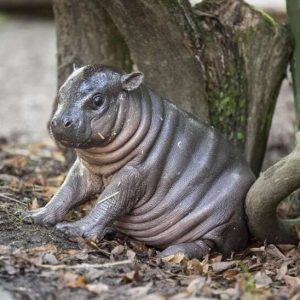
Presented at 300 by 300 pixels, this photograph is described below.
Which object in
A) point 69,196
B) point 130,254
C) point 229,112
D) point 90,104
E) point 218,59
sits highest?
point 218,59

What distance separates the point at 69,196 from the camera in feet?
18.2

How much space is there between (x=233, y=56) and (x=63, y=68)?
154 centimetres

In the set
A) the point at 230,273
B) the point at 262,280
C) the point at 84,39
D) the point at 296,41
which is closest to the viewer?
the point at 262,280

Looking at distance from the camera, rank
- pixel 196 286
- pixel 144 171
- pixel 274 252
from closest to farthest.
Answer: pixel 196 286 → pixel 144 171 → pixel 274 252

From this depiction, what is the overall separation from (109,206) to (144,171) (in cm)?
31

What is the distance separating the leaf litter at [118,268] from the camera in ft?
14.1

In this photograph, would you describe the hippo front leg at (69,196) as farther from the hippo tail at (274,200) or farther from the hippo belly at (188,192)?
the hippo tail at (274,200)

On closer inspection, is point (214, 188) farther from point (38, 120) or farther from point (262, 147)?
point (38, 120)

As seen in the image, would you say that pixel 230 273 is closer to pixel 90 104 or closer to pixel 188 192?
pixel 188 192

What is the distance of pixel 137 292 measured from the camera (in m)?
4.31

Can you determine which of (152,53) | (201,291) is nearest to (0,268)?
(201,291)

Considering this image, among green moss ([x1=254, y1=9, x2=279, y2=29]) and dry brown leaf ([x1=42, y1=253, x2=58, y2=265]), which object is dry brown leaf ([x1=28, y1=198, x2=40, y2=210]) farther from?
green moss ([x1=254, y1=9, x2=279, y2=29])

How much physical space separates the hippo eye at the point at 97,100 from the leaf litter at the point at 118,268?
0.84 meters

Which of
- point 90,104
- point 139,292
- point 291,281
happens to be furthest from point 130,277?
point 90,104
